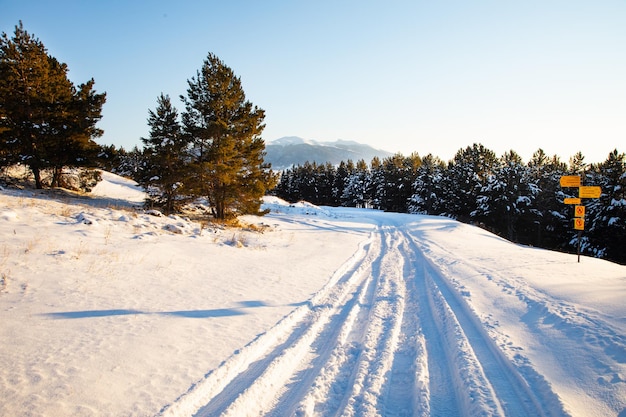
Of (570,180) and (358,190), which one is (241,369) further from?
(358,190)

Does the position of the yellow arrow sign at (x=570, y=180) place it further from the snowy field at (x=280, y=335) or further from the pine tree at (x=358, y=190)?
the pine tree at (x=358, y=190)

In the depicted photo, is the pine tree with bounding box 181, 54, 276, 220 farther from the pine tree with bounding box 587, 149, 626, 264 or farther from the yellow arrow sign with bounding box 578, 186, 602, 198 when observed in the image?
the pine tree with bounding box 587, 149, 626, 264

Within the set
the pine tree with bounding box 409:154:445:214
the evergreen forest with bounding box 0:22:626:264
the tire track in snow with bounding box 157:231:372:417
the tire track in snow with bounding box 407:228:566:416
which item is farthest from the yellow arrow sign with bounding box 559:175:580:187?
the pine tree with bounding box 409:154:445:214

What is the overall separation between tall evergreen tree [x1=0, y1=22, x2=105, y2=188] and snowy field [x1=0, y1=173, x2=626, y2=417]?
10.4 m

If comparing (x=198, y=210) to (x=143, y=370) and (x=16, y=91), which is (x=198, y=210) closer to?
(x=16, y=91)

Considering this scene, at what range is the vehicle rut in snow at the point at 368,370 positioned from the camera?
337 centimetres

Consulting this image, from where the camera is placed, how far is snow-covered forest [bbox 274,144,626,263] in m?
27.6

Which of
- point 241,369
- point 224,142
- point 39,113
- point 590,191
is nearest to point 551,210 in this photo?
point 590,191

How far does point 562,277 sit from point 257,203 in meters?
14.5

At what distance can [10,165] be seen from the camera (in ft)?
53.6

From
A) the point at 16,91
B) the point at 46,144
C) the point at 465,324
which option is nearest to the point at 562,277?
the point at 465,324

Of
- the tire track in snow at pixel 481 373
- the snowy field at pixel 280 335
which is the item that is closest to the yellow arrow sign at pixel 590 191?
the snowy field at pixel 280 335

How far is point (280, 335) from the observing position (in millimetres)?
5223

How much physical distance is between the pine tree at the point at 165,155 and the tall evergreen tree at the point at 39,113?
11.1 feet
